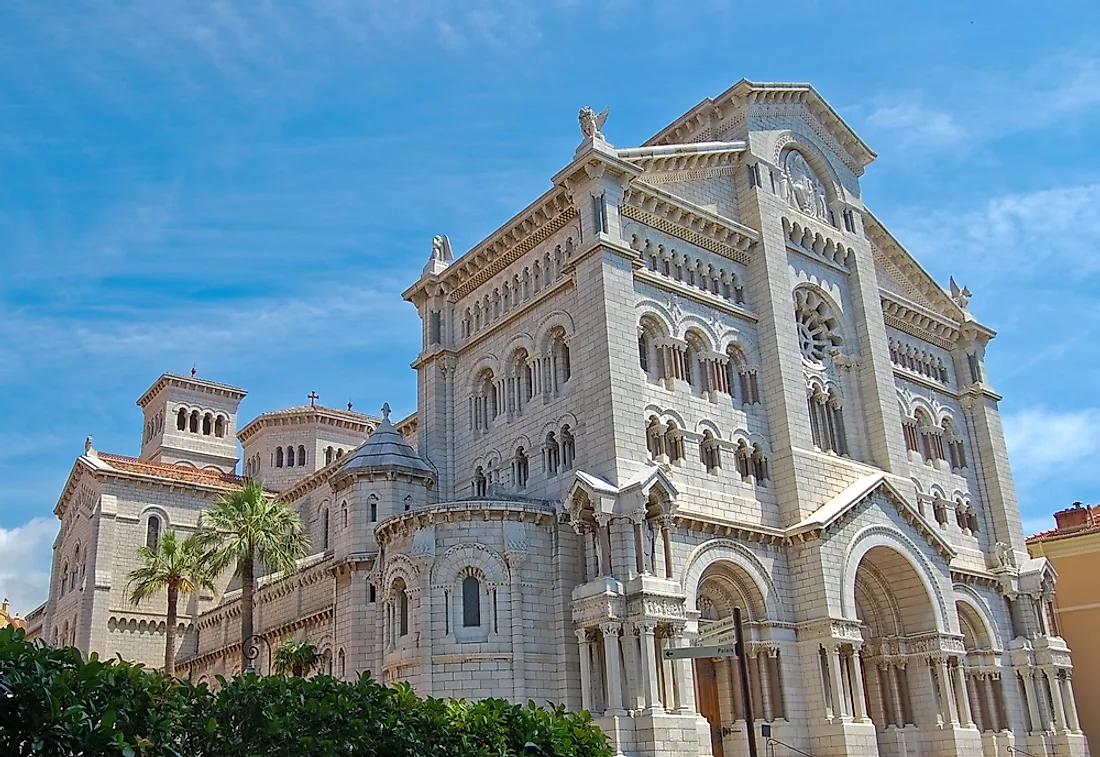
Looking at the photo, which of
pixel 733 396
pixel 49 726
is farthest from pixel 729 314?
pixel 49 726

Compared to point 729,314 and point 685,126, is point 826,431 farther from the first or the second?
point 685,126

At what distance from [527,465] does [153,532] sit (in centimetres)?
2839

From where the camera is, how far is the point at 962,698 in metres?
35.7

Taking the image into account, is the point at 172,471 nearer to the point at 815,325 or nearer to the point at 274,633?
the point at 274,633

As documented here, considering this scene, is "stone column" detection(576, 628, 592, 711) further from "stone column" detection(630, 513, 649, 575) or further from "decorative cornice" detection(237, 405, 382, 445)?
"decorative cornice" detection(237, 405, 382, 445)

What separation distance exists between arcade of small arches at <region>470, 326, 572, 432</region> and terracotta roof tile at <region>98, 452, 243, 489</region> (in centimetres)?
2507

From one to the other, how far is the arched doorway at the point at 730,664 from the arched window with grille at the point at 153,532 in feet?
106

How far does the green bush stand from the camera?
12266mm

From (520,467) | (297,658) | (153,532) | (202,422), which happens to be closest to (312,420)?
(202,422)

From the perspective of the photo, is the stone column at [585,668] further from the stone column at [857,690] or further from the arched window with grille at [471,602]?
the stone column at [857,690]

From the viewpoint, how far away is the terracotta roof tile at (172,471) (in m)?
54.6

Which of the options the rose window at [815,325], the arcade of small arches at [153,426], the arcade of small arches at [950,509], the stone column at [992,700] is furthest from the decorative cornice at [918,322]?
the arcade of small arches at [153,426]

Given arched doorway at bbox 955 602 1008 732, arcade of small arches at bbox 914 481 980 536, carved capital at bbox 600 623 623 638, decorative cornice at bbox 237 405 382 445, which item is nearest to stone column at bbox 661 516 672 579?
carved capital at bbox 600 623 623 638

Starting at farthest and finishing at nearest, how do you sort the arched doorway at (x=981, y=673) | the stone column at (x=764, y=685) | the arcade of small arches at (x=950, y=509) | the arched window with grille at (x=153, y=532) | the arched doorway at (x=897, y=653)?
the arched window with grille at (x=153, y=532) → the arcade of small arches at (x=950, y=509) → the arched doorway at (x=981, y=673) → the arched doorway at (x=897, y=653) → the stone column at (x=764, y=685)
